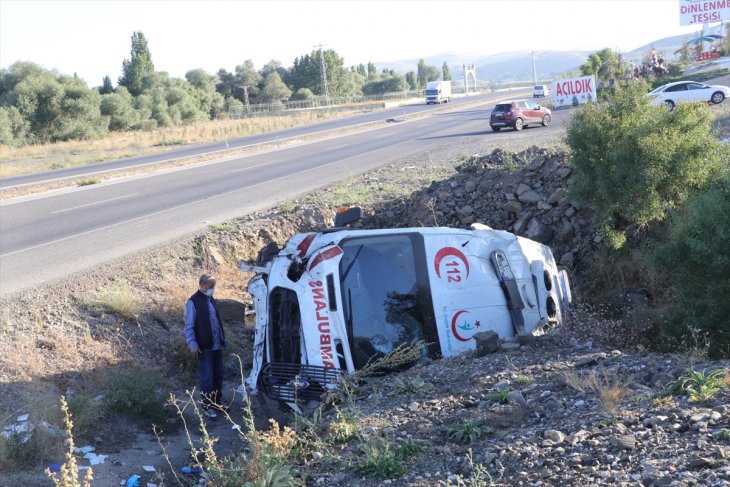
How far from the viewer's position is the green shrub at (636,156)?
34.6ft

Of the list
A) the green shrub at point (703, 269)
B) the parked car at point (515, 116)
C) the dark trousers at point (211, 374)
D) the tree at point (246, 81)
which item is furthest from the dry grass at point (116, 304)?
the tree at point (246, 81)

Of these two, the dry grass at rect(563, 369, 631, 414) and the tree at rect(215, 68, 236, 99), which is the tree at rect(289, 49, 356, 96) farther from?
the dry grass at rect(563, 369, 631, 414)

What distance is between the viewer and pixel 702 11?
52.5 meters

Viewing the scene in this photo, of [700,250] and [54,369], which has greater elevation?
[700,250]

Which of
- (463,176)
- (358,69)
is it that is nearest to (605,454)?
(463,176)

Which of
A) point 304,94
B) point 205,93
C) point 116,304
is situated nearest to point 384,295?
point 116,304

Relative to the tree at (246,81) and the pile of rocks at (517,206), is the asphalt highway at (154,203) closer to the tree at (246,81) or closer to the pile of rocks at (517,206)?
the pile of rocks at (517,206)

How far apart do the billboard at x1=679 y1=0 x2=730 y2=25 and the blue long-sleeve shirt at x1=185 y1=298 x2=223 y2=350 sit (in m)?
52.5

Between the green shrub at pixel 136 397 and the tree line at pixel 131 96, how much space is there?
46045 mm

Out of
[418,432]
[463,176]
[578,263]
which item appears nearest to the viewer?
[418,432]

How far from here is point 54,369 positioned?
27.0 ft

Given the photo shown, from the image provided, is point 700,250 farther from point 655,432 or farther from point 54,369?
point 54,369

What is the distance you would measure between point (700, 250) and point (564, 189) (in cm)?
499

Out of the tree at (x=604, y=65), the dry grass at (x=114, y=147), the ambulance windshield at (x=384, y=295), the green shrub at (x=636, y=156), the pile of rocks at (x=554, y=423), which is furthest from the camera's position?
the tree at (x=604, y=65)
